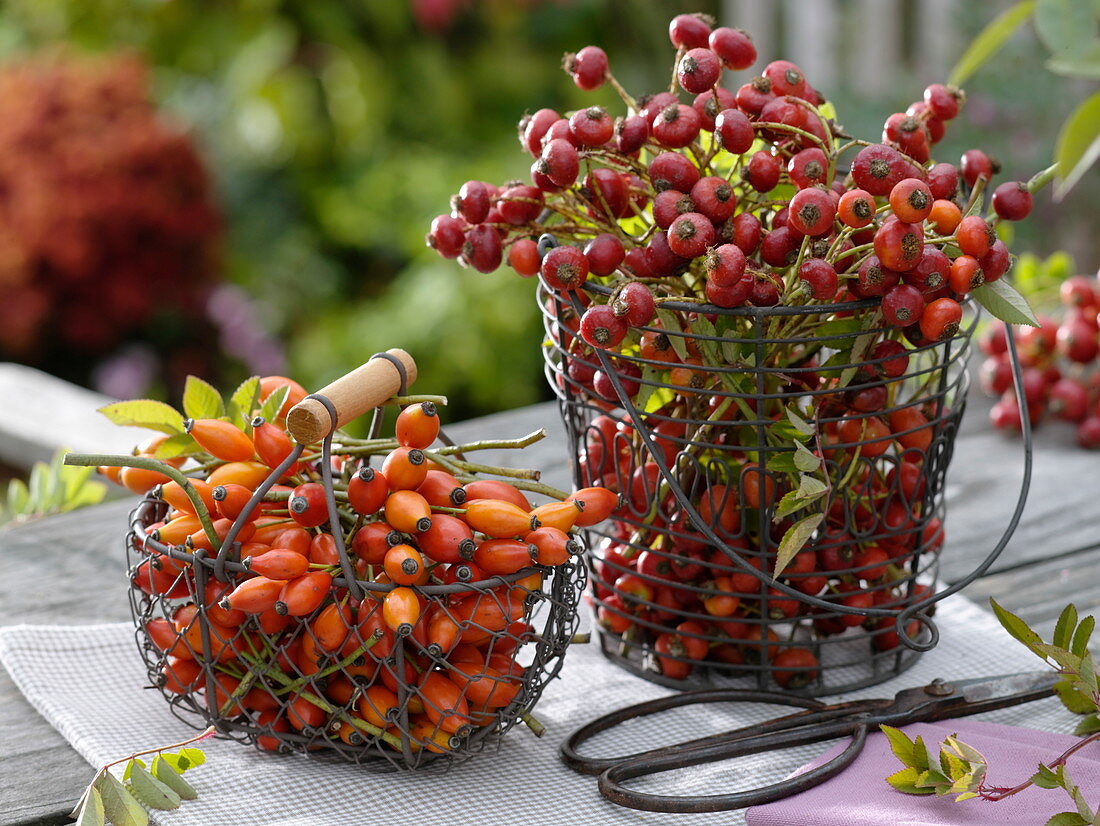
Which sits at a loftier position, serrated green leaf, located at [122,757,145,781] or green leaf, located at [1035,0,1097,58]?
green leaf, located at [1035,0,1097,58]

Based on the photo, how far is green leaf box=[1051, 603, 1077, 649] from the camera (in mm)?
781

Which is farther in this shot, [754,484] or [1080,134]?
[754,484]

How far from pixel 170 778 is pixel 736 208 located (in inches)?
19.8

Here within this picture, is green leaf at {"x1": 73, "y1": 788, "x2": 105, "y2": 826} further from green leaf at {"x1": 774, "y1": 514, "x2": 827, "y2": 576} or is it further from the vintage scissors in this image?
green leaf at {"x1": 774, "y1": 514, "x2": 827, "y2": 576}

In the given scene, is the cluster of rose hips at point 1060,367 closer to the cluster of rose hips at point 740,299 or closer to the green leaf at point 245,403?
the cluster of rose hips at point 740,299

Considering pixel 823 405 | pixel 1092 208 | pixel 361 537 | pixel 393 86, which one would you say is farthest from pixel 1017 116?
pixel 361 537

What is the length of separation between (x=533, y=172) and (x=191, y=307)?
244 cm

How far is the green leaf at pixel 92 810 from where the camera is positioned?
737mm

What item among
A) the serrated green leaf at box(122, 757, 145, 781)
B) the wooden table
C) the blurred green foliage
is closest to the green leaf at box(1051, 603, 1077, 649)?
the wooden table

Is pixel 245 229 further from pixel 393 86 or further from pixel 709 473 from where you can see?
pixel 709 473

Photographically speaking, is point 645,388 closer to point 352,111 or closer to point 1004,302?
point 1004,302

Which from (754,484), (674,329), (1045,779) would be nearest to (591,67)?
(674,329)

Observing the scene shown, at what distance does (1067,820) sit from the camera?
68cm

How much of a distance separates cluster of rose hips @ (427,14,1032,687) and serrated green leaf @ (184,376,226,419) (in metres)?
0.19
